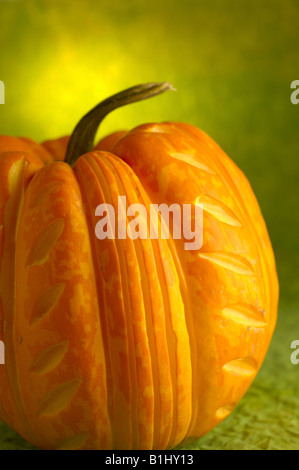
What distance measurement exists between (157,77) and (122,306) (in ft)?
2.49

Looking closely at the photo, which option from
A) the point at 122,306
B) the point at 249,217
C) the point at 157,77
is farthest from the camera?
the point at 157,77

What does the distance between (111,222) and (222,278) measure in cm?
12

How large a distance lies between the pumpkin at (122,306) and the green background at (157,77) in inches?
21.8

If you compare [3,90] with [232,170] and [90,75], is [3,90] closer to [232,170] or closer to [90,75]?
[90,75]

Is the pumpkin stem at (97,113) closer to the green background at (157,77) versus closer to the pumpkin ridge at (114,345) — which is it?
the pumpkin ridge at (114,345)

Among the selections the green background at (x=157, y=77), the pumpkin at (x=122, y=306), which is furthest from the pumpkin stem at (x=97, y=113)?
Result: the green background at (x=157, y=77)

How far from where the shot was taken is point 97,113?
757 mm

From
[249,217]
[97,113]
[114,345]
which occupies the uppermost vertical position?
[97,113]

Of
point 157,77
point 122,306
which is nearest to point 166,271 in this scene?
point 122,306

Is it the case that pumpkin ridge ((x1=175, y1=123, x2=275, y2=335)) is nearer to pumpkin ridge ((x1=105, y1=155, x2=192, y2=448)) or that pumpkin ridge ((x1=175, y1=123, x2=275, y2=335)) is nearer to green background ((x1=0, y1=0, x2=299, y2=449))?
pumpkin ridge ((x1=105, y1=155, x2=192, y2=448))

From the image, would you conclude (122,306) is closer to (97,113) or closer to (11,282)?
(11,282)

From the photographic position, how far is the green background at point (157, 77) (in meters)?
1.27

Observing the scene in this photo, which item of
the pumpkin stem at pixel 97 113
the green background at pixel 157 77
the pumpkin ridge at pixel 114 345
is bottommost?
the pumpkin ridge at pixel 114 345
